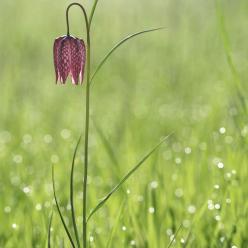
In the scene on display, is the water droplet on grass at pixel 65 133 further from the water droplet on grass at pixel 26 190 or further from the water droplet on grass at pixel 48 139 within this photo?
the water droplet on grass at pixel 26 190

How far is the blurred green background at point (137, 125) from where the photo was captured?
6.78 feet

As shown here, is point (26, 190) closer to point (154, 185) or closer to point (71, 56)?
point (154, 185)

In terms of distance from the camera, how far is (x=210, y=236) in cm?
201

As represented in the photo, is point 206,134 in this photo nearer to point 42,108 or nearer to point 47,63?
point 42,108

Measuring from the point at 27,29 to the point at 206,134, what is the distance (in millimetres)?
3385

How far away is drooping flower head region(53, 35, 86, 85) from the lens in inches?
63.0

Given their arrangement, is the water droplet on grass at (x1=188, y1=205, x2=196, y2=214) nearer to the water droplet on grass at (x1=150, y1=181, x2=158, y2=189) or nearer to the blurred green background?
the blurred green background

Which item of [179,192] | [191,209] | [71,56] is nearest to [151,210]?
[191,209]

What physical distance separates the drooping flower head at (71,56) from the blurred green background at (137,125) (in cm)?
42

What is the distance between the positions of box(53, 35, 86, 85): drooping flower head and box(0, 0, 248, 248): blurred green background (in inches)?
16.4

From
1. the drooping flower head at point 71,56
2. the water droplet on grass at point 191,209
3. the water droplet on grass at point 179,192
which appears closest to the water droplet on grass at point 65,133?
the water droplet on grass at point 179,192

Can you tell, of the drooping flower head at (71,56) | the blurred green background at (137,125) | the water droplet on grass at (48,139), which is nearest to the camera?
the drooping flower head at (71,56)

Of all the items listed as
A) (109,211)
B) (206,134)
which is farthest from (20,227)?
(206,134)

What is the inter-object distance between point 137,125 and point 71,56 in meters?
1.79
